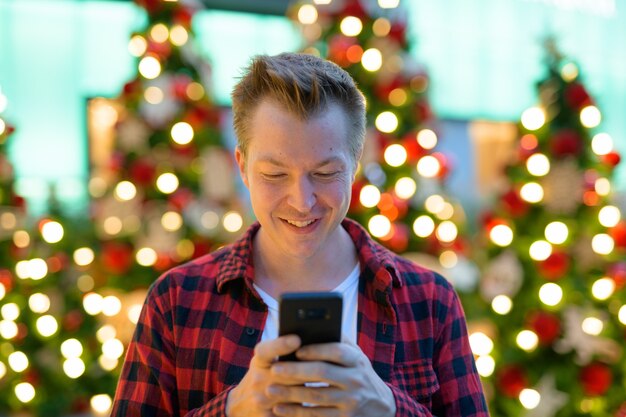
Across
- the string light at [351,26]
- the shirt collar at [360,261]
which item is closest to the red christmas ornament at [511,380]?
the string light at [351,26]

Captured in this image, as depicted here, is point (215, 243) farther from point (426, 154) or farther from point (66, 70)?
point (66, 70)

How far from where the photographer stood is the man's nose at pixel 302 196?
1101 mm

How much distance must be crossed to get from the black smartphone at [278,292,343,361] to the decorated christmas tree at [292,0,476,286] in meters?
2.46

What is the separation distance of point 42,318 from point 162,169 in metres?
1.14

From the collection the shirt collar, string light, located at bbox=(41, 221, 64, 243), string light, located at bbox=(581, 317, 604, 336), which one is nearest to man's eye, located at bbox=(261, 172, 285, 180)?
the shirt collar

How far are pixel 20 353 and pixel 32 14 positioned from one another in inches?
104

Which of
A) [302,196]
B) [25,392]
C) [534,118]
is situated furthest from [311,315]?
[25,392]

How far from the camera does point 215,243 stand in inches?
142

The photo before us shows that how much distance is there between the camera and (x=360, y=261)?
1.29 meters

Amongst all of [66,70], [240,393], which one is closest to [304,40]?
[66,70]

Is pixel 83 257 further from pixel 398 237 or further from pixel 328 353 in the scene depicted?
pixel 328 353

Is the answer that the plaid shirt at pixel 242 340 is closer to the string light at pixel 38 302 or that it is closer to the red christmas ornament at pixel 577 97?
the red christmas ornament at pixel 577 97

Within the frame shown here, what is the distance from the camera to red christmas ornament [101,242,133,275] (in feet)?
11.4

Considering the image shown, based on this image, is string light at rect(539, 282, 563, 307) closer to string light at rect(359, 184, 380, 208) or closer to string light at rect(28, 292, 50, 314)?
string light at rect(359, 184, 380, 208)
